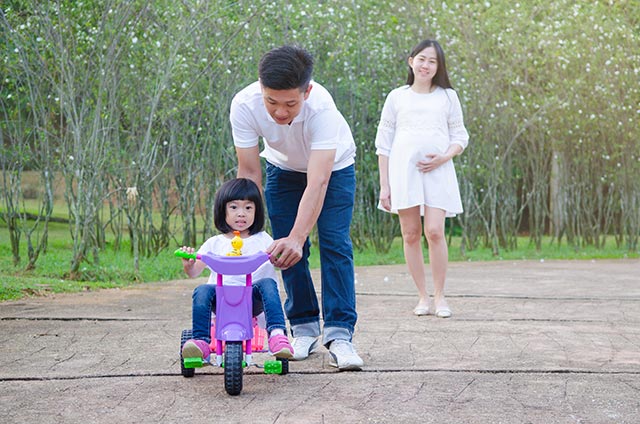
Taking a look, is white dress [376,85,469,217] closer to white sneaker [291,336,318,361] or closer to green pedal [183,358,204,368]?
white sneaker [291,336,318,361]

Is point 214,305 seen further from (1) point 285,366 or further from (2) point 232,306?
(1) point 285,366

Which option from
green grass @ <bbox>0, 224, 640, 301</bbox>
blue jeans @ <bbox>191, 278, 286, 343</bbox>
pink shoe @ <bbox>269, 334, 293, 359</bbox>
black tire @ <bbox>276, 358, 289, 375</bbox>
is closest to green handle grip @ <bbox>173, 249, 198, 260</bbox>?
blue jeans @ <bbox>191, 278, 286, 343</bbox>

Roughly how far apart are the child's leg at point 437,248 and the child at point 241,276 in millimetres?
2022

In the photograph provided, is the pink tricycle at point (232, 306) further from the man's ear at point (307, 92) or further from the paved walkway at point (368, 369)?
the man's ear at point (307, 92)

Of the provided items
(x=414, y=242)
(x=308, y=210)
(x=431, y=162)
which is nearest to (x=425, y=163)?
(x=431, y=162)

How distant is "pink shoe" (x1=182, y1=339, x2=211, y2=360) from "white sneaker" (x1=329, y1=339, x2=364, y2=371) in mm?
596

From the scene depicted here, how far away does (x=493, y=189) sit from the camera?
11.3 meters

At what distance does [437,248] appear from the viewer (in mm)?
5684

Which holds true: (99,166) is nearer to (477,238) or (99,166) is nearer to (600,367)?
(600,367)

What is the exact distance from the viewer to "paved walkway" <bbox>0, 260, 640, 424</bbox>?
3186 millimetres

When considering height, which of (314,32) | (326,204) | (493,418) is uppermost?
(314,32)

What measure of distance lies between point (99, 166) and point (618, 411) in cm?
486

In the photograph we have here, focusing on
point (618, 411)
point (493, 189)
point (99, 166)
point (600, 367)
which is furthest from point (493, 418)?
point (493, 189)

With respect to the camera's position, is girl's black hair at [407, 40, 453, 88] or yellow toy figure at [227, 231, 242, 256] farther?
girl's black hair at [407, 40, 453, 88]
